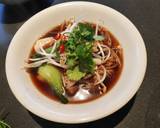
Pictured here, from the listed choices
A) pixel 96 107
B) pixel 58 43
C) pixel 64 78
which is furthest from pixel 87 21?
pixel 96 107

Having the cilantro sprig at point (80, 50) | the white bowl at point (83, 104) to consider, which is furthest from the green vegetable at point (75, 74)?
the white bowl at point (83, 104)

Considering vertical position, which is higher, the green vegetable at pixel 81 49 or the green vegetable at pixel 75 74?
the green vegetable at pixel 81 49

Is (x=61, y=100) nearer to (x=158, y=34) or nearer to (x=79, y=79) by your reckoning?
(x=79, y=79)

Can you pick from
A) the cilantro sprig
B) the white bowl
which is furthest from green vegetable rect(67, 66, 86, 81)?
the white bowl

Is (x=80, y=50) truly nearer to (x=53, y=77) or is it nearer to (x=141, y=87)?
(x=53, y=77)

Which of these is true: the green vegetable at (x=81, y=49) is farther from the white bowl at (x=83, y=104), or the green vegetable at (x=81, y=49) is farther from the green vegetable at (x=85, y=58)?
the white bowl at (x=83, y=104)

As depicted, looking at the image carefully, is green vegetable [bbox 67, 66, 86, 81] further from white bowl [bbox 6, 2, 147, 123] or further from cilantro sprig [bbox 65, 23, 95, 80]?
white bowl [bbox 6, 2, 147, 123]
